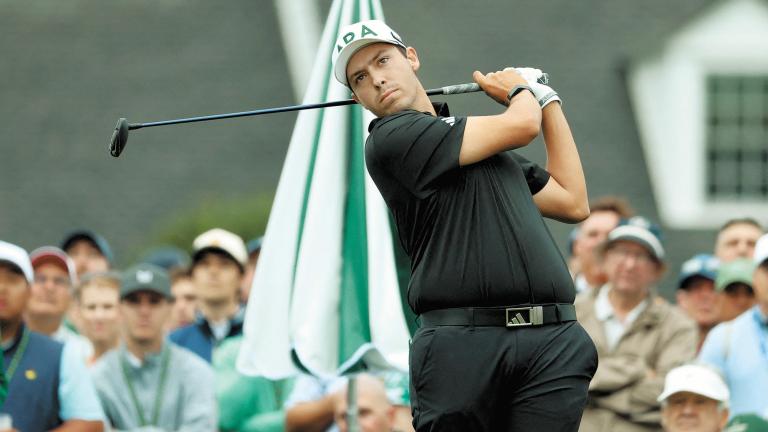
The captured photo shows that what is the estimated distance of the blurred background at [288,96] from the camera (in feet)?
58.6

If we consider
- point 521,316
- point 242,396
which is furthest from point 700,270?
point 521,316

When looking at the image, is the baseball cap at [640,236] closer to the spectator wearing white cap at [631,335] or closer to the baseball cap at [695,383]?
the spectator wearing white cap at [631,335]

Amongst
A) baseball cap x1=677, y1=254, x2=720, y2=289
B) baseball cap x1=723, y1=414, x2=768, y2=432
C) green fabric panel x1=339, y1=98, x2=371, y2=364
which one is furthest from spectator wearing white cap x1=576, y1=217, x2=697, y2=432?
green fabric panel x1=339, y1=98, x2=371, y2=364

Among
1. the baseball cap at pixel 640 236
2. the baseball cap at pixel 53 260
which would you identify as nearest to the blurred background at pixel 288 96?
the baseball cap at pixel 53 260

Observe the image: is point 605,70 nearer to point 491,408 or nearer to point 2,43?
point 2,43

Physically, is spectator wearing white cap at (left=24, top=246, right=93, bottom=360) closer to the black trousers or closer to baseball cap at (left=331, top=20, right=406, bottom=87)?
baseball cap at (left=331, top=20, right=406, bottom=87)

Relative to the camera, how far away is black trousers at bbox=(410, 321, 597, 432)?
5.05m

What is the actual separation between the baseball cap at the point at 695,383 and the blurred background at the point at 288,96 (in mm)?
10032

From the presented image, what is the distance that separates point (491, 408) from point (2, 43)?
1435 cm

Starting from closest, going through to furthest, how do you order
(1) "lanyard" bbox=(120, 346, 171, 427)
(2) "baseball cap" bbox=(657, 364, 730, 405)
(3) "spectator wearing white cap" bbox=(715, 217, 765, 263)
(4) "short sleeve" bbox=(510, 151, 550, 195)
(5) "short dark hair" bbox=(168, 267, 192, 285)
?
(4) "short sleeve" bbox=(510, 151, 550, 195) < (2) "baseball cap" bbox=(657, 364, 730, 405) < (1) "lanyard" bbox=(120, 346, 171, 427) < (3) "spectator wearing white cap" bbox=(715, 217, 765, 263) < (5) "short dark hair" bbox=(168, 267, 192, 285)

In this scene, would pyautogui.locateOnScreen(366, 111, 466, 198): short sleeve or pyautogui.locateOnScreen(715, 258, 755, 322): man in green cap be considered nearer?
pyautogui.locateOnScreen(366, 111, 466, 198): short sleeve

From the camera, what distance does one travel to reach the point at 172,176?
18156 millimetres

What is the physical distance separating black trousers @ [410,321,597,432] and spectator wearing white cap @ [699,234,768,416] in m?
2.96

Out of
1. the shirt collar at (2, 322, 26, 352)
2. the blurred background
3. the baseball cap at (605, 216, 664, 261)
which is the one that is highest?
the blurred background
